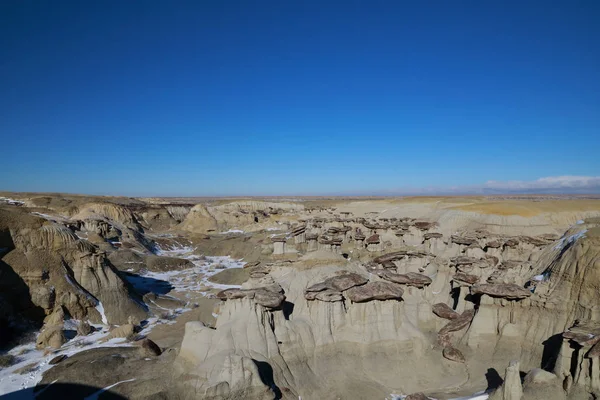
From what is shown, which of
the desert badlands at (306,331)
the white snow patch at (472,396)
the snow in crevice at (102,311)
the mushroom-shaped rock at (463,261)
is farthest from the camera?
the mushroom-shaped rock at (463,261)

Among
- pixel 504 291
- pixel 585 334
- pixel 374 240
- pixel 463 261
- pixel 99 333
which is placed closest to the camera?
pixel 585 334

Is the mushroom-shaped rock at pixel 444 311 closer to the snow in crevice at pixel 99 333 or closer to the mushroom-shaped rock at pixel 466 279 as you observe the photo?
the mushroom-shaped rock at pixel 466 279

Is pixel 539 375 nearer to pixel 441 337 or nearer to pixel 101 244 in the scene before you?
pixel 441 337

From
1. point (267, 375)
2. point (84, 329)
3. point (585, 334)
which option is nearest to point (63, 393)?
point (84, 329)

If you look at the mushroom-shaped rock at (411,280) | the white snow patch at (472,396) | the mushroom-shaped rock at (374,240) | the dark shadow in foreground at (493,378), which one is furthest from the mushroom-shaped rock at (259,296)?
the mushroom-shaped rock at (374,240)

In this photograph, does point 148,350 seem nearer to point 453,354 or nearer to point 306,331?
point 306,331

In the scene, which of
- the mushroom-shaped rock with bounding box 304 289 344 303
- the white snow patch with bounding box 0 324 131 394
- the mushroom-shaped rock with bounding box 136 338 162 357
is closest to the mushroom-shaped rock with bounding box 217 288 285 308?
the mushroom-shaped rock with bounding box 304 289 344 303
